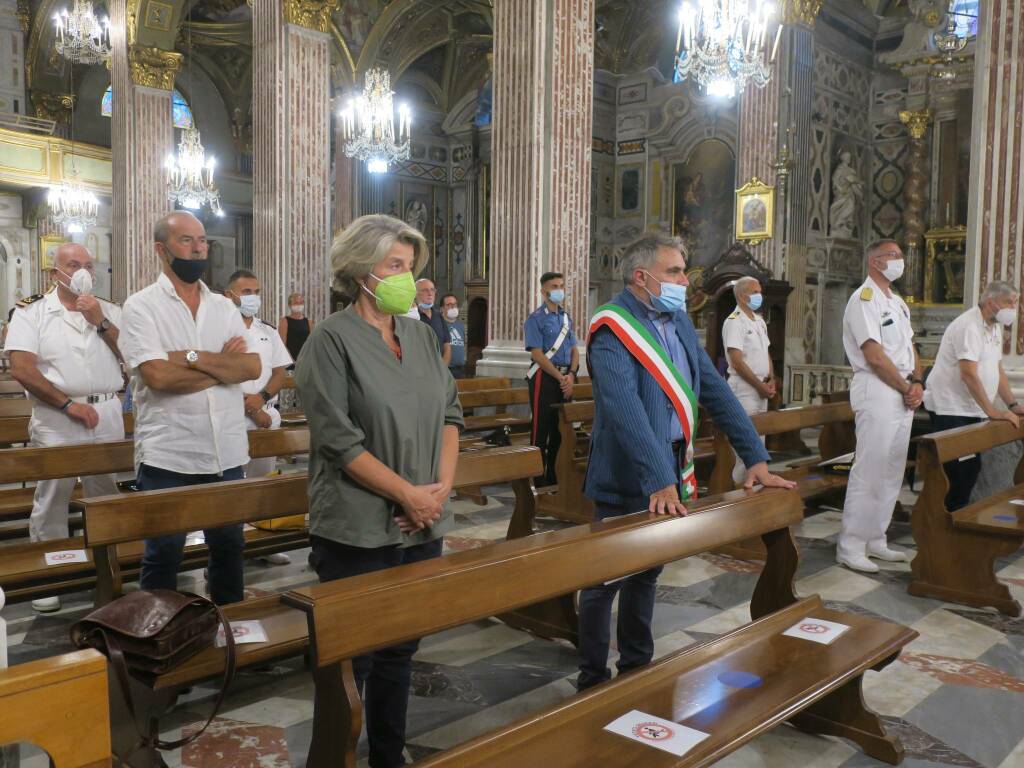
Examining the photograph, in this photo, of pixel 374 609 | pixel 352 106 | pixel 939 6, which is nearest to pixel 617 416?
pixel 374 609

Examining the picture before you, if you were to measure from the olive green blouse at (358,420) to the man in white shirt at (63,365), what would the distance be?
2.50m

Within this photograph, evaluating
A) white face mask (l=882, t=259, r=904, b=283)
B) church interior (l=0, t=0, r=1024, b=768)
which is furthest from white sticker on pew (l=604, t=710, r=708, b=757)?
white face mask (l=882, t=259, r=904, b=283)

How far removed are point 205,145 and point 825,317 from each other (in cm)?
1815

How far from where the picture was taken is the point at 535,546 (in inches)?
97.5

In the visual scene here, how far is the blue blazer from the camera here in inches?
119

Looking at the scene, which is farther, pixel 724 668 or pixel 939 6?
pixel 939 6

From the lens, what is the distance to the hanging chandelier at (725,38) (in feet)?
29.0

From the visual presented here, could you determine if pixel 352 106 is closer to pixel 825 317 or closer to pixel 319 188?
pixel 319 188

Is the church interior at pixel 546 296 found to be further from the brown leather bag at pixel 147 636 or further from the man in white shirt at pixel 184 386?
the man in white shirt at pixel 184 386

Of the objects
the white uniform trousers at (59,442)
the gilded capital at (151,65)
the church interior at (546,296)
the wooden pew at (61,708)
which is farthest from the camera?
the gilded capital at (151,65)

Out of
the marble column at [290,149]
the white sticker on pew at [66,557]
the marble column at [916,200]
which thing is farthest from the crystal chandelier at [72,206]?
the white sticker on pew at [66,557]

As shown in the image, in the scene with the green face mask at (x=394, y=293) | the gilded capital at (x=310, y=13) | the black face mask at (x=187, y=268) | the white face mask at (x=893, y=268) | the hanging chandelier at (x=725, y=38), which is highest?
the gilded capital at (x=310, y=13)

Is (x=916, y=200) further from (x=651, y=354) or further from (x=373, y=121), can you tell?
(x=651, y=354)

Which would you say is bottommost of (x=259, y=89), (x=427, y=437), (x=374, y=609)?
(x=374, y=609)
